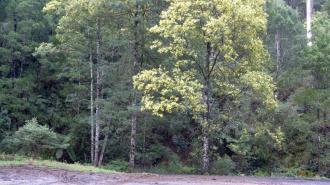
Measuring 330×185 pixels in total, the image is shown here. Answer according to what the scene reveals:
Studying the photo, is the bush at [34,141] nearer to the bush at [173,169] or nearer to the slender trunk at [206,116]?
the bush at [173,169]

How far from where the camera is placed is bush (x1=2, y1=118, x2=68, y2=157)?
74.7ft

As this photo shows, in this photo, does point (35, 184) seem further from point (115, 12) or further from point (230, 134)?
point (230, 134)

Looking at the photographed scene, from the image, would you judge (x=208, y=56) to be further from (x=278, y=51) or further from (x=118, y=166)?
(x=278, y=51)

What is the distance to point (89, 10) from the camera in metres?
22.7

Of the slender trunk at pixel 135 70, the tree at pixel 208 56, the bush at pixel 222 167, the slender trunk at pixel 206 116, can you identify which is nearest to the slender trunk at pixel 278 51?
the tree at pixel 208 56

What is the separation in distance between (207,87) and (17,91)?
12.1 m

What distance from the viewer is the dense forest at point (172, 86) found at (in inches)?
832

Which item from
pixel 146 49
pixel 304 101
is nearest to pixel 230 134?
pixel 304 101

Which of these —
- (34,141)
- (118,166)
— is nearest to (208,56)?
(118,166)

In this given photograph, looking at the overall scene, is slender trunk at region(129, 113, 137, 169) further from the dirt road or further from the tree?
the dirt road

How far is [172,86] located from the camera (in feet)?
67.9

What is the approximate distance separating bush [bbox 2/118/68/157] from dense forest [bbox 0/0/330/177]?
75 millimetres

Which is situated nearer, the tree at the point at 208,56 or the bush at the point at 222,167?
the tree at the point at 208,56

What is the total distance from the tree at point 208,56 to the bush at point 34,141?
524cm
